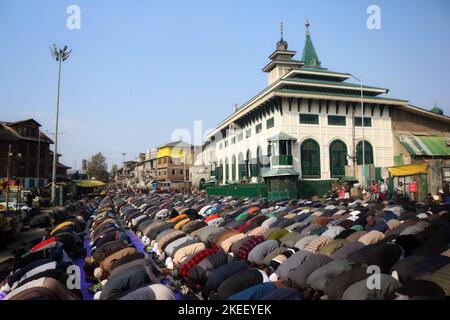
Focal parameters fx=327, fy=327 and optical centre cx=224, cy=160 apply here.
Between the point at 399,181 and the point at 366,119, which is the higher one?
the point at 366,119

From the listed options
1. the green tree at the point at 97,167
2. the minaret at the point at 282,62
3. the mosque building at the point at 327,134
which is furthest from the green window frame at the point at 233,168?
the green tree at the point at 97,167

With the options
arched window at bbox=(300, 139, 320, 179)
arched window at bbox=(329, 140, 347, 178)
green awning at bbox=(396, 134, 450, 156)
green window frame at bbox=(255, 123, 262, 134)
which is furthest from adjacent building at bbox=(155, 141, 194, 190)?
green awning at bbox=(396, 134, 450, 156)

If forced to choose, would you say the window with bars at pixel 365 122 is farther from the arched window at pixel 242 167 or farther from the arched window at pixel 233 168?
the arched window at pixel 233 168

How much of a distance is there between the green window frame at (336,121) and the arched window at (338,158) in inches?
72.0

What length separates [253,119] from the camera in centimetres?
3850

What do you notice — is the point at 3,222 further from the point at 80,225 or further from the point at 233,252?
the point at 233,252

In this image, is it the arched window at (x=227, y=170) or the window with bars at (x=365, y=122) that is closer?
the window with bars at (x=365, y=122)

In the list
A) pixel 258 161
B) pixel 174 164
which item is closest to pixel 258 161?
pixel 258 161

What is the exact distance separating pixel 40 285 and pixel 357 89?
1351 inches

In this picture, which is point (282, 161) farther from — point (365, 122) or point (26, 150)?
point (26, 150)

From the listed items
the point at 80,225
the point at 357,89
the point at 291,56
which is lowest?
the point at 80,225

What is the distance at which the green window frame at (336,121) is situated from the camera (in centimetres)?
3331

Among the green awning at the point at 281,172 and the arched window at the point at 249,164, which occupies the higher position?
the arched window at the point at 249,164
